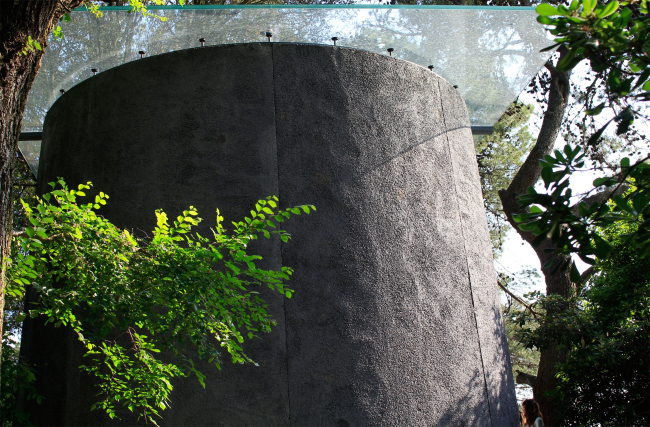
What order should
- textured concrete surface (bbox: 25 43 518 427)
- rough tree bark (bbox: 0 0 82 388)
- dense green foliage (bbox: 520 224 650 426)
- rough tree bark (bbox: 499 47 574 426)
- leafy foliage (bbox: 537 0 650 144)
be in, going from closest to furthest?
leafy foliage (bbox: 537 0 650 144) < rough tree bark (bbox: 0 0 82 388) < textured concrete surface (bbox: 25 43 518 427) < dense green foliage (bbox: 520 224 650 426) < rough tree bark (bbox: 499 47 574 426)

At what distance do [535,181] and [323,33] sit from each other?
629 centimetres

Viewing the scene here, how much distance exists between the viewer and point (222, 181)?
14.2 ft

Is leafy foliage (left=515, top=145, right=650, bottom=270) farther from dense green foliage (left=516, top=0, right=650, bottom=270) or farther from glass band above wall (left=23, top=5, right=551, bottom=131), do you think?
glass band above wall (left=23, top=5, right=551, bottom=131)

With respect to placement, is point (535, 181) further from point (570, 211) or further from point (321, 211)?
point (570, 211)

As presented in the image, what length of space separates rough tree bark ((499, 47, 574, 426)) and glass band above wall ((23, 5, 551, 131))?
3394mm

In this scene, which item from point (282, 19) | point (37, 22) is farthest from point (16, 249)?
point (282, 19)

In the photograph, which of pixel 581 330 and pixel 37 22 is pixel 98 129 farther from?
pixel 581 330

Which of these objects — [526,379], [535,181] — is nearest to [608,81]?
[535,181]

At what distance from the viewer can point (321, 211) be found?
4316 mm

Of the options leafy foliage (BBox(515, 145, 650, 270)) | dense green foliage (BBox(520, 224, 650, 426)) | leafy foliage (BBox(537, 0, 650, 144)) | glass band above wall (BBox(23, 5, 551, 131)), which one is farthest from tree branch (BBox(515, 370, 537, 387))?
leafy foliage (BBox(537, 0, 650, 144))

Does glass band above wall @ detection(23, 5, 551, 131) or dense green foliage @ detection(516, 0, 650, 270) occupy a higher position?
glass band above wall @ detection(23, 5, 551, 131)

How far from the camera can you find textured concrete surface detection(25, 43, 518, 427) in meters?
3.97

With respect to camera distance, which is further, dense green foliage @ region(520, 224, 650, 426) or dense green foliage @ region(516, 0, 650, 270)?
dense green foliage @ region(520, 224, 650, 426)

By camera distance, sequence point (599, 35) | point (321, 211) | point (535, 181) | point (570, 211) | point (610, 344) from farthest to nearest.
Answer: point (535, 181), point (610, 344), point (321, 211), point (570, 211), point (599, 35)
